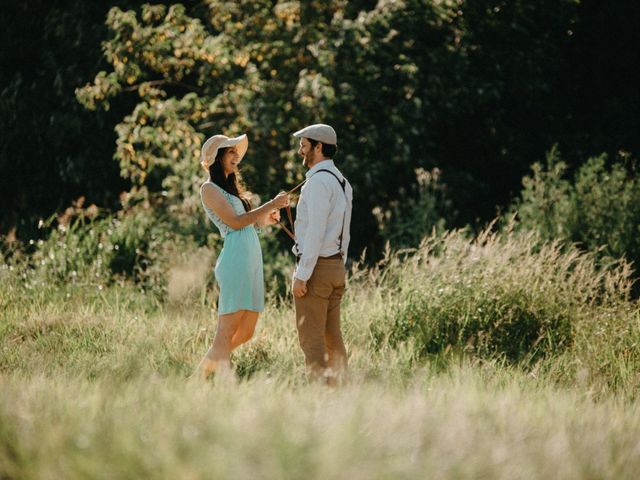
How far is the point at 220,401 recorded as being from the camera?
11.9 ft

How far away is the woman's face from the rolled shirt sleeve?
2.65 feet

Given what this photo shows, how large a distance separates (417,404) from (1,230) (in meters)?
11.0

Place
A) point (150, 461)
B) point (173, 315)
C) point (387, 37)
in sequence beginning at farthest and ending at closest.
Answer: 1. point (387, 37)
2. point (173, 315)
3. point (150, 461)

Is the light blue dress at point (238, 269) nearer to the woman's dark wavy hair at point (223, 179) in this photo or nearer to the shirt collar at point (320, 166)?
the woman's dark wavy hair at point (223, 179)

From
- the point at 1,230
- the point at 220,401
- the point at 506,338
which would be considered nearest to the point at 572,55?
the point at 506,338

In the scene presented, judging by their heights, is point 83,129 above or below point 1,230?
above

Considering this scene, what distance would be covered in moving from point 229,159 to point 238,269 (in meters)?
0.77

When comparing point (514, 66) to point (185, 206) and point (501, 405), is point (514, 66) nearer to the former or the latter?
point (185, 206)

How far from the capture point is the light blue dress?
5.03m

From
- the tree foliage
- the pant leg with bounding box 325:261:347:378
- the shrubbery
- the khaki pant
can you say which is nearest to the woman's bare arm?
the khaki pant

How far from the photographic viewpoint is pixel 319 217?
4562mm

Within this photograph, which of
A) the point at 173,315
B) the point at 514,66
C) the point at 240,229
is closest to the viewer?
the point at 240,229

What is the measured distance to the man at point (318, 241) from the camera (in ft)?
15.0

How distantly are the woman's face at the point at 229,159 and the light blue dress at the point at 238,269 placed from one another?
0.48ft
